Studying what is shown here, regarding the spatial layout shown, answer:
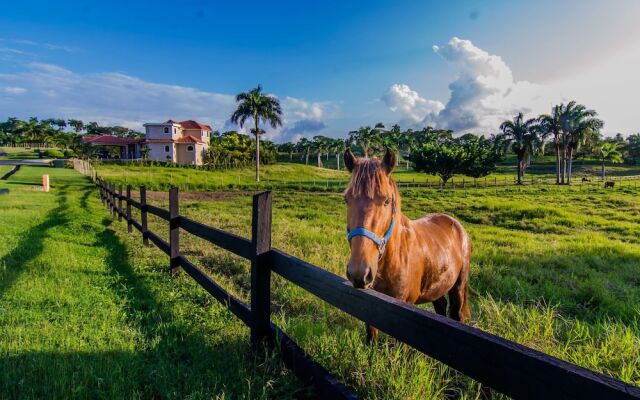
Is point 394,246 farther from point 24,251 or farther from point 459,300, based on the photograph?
point 24,251

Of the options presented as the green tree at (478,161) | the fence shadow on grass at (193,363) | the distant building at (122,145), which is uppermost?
the distant building at (122,145)

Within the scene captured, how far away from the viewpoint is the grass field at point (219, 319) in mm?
2893

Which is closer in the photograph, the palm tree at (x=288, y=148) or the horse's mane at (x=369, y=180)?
the horse's mane at (x=369, y=180)

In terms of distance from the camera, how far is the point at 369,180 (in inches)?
102

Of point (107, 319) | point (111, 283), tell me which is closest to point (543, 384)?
point (107, 319)

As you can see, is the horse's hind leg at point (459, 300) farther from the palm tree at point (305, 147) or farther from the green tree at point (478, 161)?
the palm tree at point (305, 147)

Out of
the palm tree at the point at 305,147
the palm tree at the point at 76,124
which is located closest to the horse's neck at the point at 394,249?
the palm tree at the point at 305,147

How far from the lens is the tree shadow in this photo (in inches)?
212

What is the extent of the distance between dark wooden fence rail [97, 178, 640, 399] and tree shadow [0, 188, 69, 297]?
3.68m

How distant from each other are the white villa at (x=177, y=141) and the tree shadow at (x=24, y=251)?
183ft

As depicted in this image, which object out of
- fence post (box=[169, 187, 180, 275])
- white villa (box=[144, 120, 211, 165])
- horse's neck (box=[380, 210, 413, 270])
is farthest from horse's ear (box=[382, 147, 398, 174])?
white villa (box=[144, 120, 211, 165])

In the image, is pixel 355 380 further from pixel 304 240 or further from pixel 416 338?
pixel 304 240

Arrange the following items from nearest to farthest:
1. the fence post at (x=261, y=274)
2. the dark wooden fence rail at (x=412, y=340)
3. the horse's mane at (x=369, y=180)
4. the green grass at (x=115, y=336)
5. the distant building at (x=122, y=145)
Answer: the dark wooden fence rail at (x=412, y=340), the horse's mane at (x=369, y=180), the green grass at (x=115, y=336), the fence post at (x=261, y=274), the distant building at (x=122, y=145)

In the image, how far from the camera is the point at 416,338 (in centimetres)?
191
